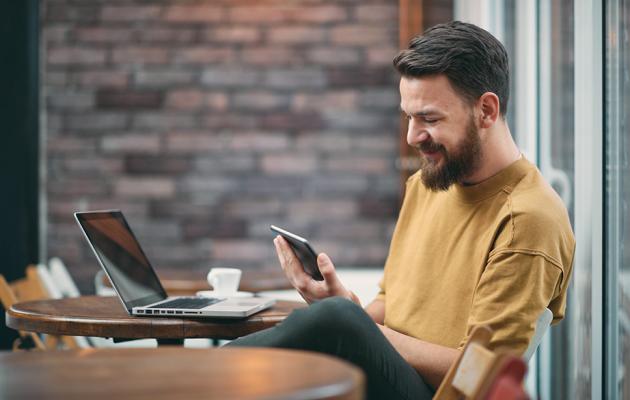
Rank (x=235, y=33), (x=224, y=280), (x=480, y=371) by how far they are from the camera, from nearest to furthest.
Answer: (x=480, y=371) < (x=224, y=280) < (x=235, y=33)

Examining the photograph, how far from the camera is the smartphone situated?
2.08 metres

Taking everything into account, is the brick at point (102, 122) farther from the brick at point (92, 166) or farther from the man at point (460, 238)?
the man at point (460, 238)

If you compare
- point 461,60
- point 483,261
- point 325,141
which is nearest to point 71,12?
point 325,141

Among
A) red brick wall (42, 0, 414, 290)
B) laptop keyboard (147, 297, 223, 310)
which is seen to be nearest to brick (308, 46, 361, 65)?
red brick wall (42, 0, 414, 290)

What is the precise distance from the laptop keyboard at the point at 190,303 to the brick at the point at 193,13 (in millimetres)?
2913

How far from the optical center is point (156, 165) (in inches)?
201

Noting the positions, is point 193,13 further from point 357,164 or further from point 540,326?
point 540,326

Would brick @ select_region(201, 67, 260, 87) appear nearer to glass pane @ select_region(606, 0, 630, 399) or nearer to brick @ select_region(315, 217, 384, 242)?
brick @ select_region(315, 217, 384, 242)

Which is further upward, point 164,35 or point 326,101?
point 164,35

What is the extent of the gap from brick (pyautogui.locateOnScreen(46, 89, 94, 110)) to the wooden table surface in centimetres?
295

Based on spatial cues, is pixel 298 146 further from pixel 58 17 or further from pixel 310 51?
pixel 58 17

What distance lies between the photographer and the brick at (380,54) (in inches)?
201

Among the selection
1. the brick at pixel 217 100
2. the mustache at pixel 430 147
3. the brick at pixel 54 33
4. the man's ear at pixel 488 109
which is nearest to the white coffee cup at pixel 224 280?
the mustache at pixel 430 147

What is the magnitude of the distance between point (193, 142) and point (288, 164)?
53cm
